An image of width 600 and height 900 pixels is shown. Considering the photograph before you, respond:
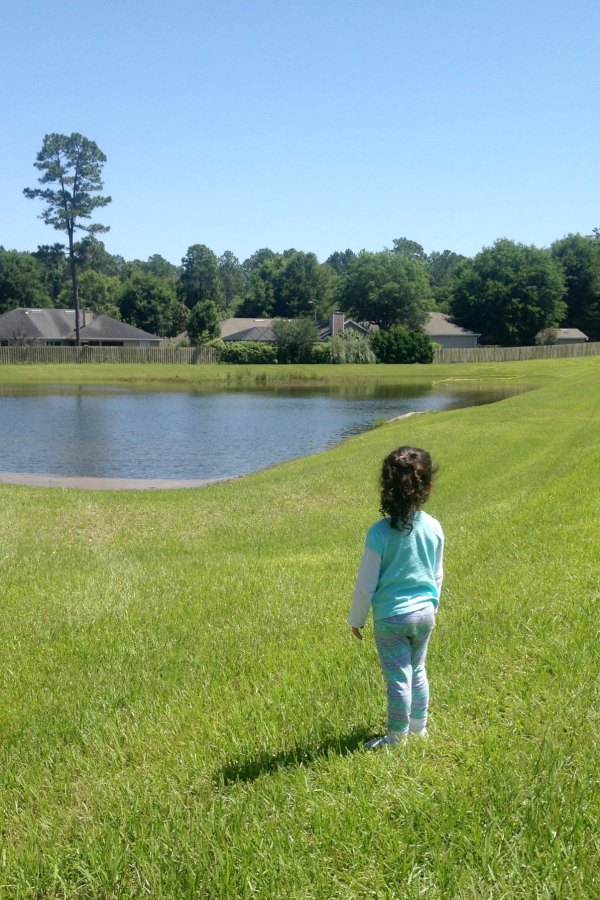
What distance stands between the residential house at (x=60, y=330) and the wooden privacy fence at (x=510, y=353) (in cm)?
3587

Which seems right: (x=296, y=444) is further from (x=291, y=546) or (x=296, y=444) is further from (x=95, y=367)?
(x=95, y=367)

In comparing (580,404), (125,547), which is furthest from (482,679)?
(580,404)

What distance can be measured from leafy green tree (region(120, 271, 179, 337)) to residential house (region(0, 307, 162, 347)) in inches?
566

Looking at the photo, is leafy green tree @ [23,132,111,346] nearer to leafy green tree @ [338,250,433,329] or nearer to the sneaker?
leafy green tree @ [338,250,433,329]

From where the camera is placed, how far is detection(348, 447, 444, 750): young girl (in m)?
4.41

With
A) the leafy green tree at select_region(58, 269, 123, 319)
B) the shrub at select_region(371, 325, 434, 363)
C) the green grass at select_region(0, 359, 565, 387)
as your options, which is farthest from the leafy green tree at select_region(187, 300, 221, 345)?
the shrub at select_region(371, 325, 434, 363)

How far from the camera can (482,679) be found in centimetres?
505

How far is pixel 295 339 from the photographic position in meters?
89.9

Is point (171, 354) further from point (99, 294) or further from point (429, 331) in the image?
point (429, 331)

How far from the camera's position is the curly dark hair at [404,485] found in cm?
442

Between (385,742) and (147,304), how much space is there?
11592 centimetres

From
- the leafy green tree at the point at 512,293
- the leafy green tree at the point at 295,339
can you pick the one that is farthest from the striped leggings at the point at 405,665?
the leafy green tree at the point at 512,293

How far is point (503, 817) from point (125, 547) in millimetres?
9556

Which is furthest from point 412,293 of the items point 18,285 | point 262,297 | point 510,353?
point 18,285
